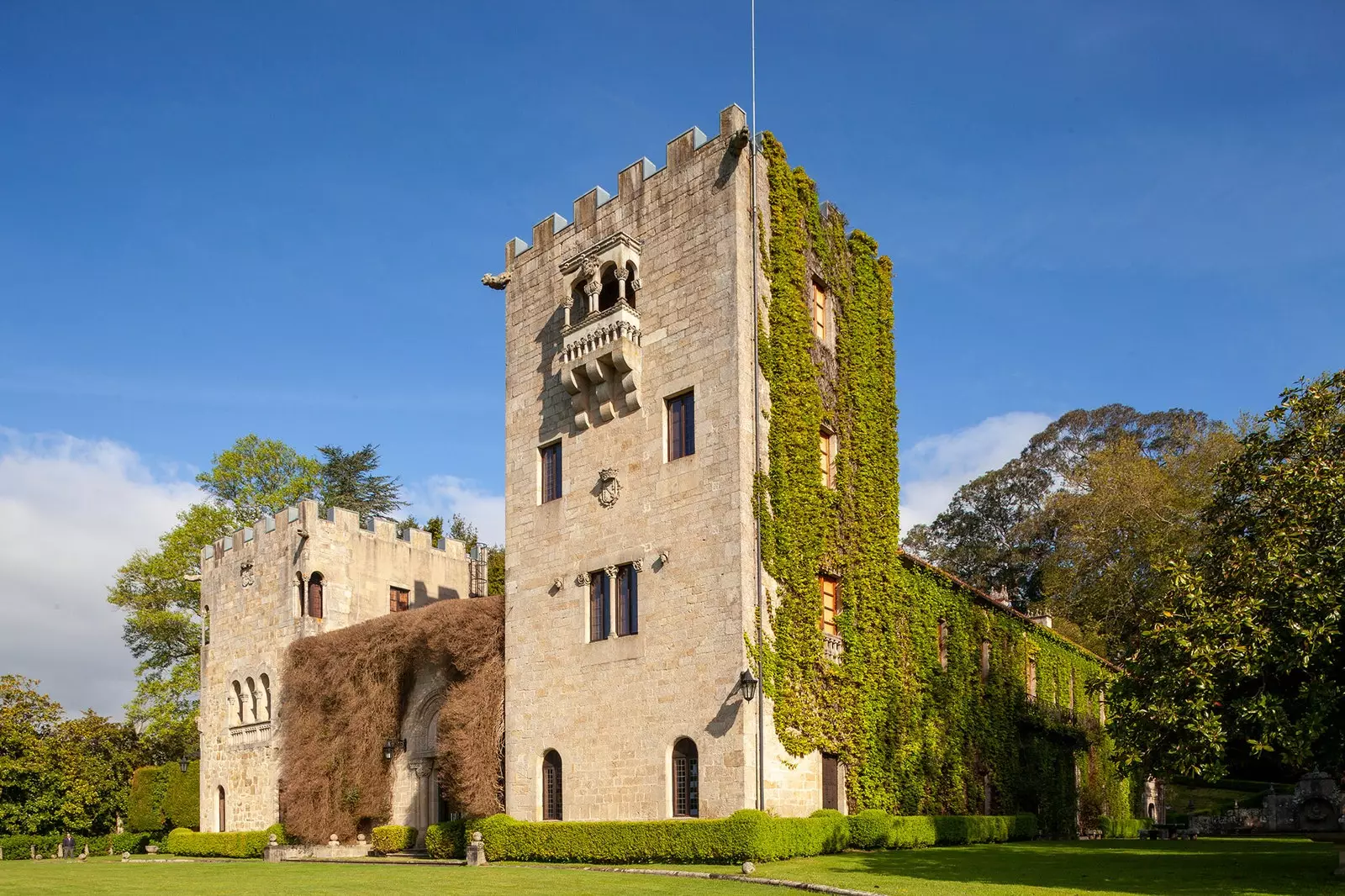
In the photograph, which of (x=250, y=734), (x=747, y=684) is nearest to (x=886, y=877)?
(x=747, y=684)

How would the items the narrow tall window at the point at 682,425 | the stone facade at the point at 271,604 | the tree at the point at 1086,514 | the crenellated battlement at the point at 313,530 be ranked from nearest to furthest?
the narrow tall window at the point at 682,425
the stone facade at the point at 271,604
the crenellated battlement at the point at 313,530
the tree at the point at 1086,514

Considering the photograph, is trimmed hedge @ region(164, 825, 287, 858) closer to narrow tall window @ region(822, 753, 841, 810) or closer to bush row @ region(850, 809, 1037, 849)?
narrow tall window @ region(822, 753, 841, 810)

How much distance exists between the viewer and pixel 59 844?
4388 centimetres

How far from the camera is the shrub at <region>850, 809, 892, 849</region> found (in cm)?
2350

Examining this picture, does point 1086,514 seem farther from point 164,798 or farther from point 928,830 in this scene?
point 164,798

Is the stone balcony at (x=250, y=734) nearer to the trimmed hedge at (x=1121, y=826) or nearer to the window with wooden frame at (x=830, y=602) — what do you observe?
the window with wooden frame at (x=830, y=602)

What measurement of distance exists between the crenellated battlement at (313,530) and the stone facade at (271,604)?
1.6 inches

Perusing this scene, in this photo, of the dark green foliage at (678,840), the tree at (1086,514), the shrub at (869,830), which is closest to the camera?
the dark green foliage at (678,840)

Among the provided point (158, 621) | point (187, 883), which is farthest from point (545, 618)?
point (158, 621)

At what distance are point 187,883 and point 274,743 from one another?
55.2 feet

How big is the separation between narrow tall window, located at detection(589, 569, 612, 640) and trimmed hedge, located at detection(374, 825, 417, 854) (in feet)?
30.8

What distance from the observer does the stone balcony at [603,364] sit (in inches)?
1021

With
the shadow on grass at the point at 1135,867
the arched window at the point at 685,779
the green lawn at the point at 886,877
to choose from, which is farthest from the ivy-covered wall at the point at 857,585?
the green lawn at the point at 886,877

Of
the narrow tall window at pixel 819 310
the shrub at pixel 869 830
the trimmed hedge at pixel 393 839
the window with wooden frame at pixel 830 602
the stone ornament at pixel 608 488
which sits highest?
the narrow tall window at pixel 819 310
